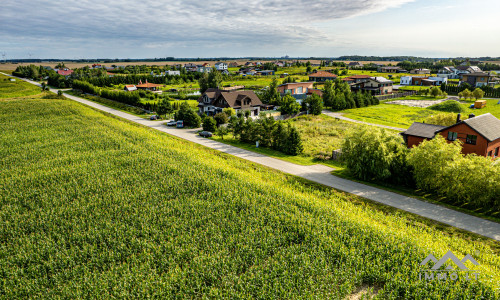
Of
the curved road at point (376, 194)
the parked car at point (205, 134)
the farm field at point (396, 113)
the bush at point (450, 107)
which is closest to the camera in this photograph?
the curved road at point (376, 194)

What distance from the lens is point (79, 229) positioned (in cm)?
2181

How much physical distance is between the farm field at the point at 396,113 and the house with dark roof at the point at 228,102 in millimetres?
22651

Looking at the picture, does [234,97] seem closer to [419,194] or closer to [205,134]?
[205,134]

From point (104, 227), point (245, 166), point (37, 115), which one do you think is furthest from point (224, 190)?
point (37, 115)

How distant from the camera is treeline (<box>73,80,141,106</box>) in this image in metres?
77.1

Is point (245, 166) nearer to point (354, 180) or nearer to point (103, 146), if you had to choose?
point (354, 180)

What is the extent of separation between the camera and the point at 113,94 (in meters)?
86.2

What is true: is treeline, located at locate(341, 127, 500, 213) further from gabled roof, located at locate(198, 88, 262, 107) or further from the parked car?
gabled roof, located at locate(198, 88, 262, 107)

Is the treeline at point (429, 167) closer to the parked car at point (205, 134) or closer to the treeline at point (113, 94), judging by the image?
the parked car at point (205, 134)

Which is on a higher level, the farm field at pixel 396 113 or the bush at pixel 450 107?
the bush at pixel 450 107

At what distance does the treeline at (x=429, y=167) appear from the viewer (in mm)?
23453

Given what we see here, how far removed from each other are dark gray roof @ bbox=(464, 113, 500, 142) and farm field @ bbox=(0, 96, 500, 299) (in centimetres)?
1596

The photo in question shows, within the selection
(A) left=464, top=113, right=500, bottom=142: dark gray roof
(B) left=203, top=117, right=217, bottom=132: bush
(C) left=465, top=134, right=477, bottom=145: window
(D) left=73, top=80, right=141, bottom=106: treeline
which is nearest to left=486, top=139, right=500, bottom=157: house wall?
(A) left=464, top=113, right=500, bottom=142: dark gray roof

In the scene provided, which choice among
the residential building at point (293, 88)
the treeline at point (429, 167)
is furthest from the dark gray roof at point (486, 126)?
the residential building at point (293, 88)
